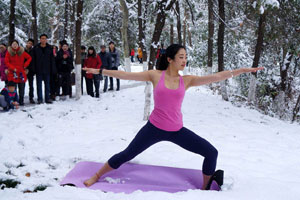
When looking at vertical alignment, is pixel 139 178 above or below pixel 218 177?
below

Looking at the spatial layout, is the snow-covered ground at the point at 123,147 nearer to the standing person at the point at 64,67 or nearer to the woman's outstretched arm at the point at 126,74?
the standing person at the point at 64,67

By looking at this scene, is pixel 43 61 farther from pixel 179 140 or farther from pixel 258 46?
pixel 258 46

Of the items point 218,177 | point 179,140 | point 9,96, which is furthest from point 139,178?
point 9,96

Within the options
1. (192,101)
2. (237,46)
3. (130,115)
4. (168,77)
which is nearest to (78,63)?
(130,115)

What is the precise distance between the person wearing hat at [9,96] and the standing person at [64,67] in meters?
1.89

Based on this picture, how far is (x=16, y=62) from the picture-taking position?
8.91 m

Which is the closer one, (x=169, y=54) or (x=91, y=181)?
(x=169, y=54)

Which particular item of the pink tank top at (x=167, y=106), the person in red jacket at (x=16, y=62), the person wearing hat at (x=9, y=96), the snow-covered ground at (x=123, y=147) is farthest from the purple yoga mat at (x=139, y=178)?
the person in red jacket at (x=16, y=62)

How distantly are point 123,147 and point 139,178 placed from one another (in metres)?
1.45

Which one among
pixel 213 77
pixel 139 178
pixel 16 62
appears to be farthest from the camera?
pixel 16 62

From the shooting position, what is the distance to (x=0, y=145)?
226 inches

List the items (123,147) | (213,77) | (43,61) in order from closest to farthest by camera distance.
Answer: (213,77), (123,147), (43,61)

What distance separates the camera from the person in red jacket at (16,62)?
28.8 ft

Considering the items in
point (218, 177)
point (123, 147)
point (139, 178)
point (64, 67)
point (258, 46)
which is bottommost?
point (139, 178)
